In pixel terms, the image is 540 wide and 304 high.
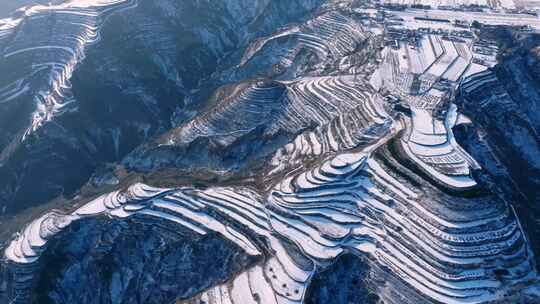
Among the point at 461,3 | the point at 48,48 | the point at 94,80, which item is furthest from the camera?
the point at 461,3

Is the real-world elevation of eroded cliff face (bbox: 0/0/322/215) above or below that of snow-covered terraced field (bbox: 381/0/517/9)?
below

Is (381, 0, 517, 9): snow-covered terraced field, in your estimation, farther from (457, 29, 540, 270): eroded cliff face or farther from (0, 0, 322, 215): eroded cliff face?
(0, 0, 322, 215): eroded cliff face

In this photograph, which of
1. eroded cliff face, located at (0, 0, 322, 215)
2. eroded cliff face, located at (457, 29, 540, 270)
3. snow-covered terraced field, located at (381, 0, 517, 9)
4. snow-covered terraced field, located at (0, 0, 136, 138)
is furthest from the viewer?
snow-covered terraced field, located at (381, 0, 517, 9)

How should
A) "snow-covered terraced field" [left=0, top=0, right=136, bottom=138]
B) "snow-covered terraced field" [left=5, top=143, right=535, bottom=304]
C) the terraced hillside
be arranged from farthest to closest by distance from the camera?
"snow-covered terraced field" [left=0, top=0, right=136, bottom=138] → the terraced hillside → "snow-covered terraced field" [left=5, top=143, right=535, bottom=304]

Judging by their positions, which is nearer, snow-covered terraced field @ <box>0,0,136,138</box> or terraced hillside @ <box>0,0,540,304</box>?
terraced hillside @ <box>0,0,540,304</box>

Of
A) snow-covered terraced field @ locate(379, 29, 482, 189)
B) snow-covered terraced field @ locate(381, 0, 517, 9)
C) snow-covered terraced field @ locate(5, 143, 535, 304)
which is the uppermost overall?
snow-covered terraced field @ locate(381, 0, 517, 9)

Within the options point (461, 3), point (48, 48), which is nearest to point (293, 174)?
point (48, 48)

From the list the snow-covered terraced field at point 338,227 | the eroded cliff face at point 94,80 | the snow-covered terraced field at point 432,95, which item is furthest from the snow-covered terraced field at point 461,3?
the snow-covered terraced field at point 338,227

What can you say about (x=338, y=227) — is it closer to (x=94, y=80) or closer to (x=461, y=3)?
(x=94, y=80)

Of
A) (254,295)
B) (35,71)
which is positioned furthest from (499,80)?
(35,71)

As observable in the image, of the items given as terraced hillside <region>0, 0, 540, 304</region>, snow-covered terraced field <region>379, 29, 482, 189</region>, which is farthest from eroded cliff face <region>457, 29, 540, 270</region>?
snow-covered terraced field <region>379, 29, 482, 189</region>
